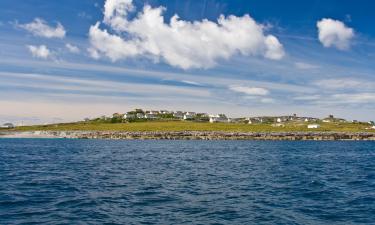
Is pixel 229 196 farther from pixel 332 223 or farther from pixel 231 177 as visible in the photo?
pixel 231 177

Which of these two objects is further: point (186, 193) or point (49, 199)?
point (186, 193)

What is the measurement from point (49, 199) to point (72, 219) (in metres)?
7.71

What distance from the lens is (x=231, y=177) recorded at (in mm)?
48125

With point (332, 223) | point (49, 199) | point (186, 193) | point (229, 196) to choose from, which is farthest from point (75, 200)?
point (332, 223)

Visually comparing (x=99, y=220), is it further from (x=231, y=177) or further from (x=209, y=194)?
(x=231, y=177)

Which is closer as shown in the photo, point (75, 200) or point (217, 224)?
point (217, 224)

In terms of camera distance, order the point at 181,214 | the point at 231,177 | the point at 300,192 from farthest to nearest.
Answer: the point at 231,177 < the point at 300,192 < the point at 181,214

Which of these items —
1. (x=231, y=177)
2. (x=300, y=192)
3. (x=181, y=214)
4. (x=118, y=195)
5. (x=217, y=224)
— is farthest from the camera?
(x=231, y=177)

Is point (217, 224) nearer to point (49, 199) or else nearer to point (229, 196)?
point (229, 196)

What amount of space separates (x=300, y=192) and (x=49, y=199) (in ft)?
71.0

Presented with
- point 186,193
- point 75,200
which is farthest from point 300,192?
point 75,200

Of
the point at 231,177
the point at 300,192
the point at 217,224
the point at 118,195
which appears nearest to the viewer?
the point at 217,224

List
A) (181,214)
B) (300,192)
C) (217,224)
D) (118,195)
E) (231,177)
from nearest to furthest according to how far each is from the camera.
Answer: (217,224) → (181,214) → (118,195) → (300,192) → (231,177)

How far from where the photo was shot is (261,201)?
32.4 meters
